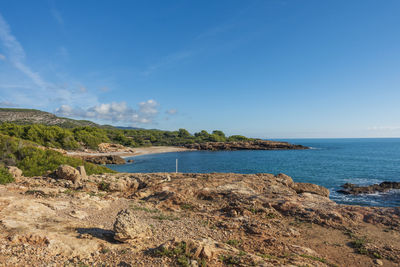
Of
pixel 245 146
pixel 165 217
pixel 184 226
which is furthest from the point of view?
pixel 245 146

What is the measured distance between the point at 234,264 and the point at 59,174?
1398cm

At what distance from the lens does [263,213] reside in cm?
1067

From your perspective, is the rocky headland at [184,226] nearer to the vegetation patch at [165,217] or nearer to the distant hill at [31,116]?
the vegetation patch at [165,217]

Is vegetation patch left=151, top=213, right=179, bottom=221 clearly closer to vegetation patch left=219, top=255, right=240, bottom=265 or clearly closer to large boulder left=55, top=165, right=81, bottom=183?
vegetation patch left=219, top=255, right=240, bottom=265

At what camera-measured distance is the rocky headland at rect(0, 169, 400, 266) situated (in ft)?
17.8

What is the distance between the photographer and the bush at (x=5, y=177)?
12.4 metres

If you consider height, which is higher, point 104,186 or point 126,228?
point 126,228

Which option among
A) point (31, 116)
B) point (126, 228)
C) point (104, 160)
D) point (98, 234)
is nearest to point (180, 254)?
point (126, 228)

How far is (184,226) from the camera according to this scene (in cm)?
873

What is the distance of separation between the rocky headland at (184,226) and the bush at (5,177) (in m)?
0.37

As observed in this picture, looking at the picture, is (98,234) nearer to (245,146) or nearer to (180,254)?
(180,254)

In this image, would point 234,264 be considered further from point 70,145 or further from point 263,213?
point 70,145

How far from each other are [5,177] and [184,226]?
1198 centimetres

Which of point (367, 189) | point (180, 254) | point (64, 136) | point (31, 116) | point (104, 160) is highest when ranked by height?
point (31, 116)
